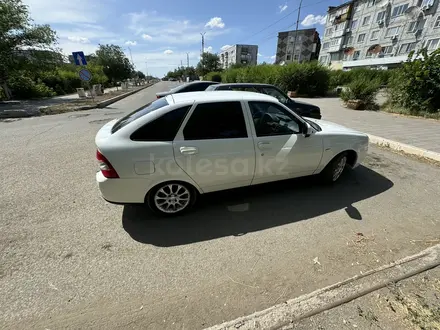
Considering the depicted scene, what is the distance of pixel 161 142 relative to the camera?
8.36 feet

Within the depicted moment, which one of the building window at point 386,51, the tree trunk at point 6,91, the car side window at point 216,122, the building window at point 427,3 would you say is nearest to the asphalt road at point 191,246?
the car side window at point 216,122

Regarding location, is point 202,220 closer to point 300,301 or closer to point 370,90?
point 300,301

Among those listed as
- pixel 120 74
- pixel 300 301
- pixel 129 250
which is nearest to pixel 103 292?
pixel 129 250

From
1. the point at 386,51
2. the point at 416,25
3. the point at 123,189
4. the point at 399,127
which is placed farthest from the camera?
the point at 386,51

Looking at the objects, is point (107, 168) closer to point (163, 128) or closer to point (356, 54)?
point (163, 128)

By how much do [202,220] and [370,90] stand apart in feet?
44.2

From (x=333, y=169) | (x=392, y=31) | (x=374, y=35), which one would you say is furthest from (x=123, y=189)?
(x=374, y=35)

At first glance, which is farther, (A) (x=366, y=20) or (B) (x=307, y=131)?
(A) (x=366, y=20)

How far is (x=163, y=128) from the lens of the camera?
260 cm

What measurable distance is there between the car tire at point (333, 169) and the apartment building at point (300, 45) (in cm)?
7148

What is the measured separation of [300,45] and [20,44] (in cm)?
7275

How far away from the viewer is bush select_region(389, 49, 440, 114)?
8.95 m

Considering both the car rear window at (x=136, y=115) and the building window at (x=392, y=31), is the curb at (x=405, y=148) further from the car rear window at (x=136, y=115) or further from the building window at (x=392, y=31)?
the building window at (x=392, y=31)

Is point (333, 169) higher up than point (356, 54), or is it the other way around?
point (356, 54)
